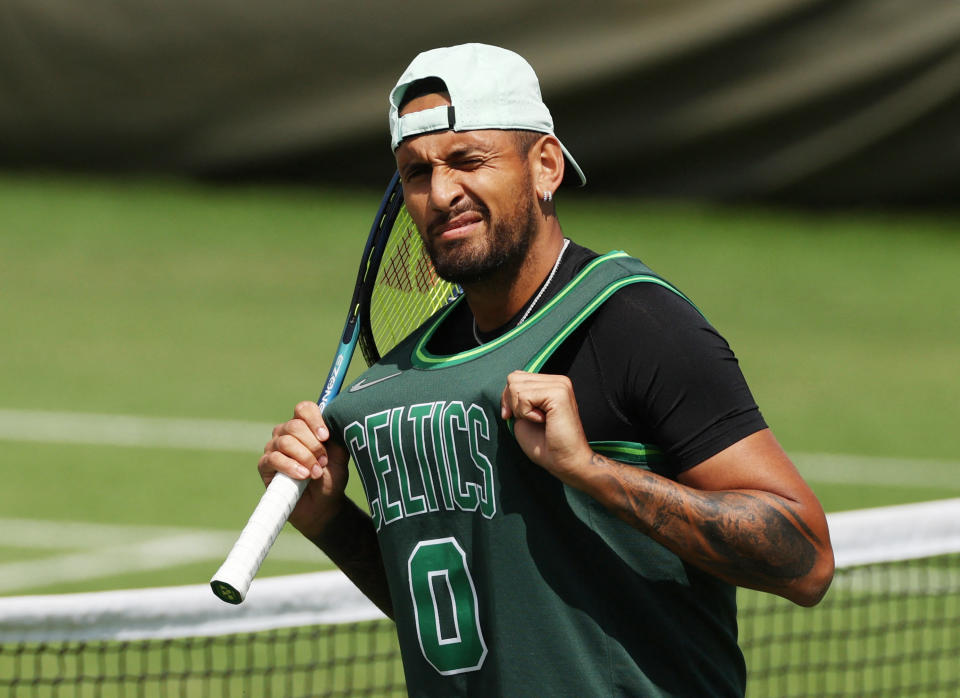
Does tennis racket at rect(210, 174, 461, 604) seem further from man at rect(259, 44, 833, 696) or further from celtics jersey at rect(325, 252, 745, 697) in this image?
celtics jersey at rect(325, 252, 745, 697)

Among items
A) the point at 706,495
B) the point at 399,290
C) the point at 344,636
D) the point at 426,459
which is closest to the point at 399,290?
the point at 399,290

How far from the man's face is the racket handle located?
0.64 meters

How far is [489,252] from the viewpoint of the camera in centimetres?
320

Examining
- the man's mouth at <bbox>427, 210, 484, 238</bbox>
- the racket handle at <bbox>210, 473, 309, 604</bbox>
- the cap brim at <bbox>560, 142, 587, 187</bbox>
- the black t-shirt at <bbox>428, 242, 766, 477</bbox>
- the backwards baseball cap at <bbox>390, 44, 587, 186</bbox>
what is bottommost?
the racket handle at <bbox>210, 473, 309, 604</bbox>

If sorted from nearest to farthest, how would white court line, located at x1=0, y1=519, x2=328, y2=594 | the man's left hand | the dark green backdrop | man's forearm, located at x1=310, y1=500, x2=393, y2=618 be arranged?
the man's left hand < man's forearm, located at x1=310, y1=500, x2=393, y2=618 < white court line, located at x1=0, y1=519, x2=328, y2=594 < the dark green backdrop

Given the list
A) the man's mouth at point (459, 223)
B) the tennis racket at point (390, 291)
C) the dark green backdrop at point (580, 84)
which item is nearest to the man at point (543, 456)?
the man's mouth at point (459, 223)

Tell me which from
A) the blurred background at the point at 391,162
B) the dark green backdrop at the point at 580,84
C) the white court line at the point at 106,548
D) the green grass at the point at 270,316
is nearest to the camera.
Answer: the white court line at the point at 106,548

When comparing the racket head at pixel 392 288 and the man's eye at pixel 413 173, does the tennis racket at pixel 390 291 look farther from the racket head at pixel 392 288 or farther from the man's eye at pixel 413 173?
the man's eye at pixel 413 173

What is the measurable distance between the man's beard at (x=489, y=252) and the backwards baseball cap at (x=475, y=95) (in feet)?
0.58

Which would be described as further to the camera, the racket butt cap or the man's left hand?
the racket butt cap

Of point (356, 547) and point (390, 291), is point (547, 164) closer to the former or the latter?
point (390, 291)

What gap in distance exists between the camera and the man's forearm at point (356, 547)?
12.0 feet

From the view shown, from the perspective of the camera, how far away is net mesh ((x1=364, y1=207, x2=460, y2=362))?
401cm

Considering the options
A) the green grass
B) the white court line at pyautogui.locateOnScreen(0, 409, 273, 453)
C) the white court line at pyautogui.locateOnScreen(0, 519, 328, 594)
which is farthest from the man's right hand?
the white court line at pyautogui.locateOnScreen(0, 409, 273, 453)
